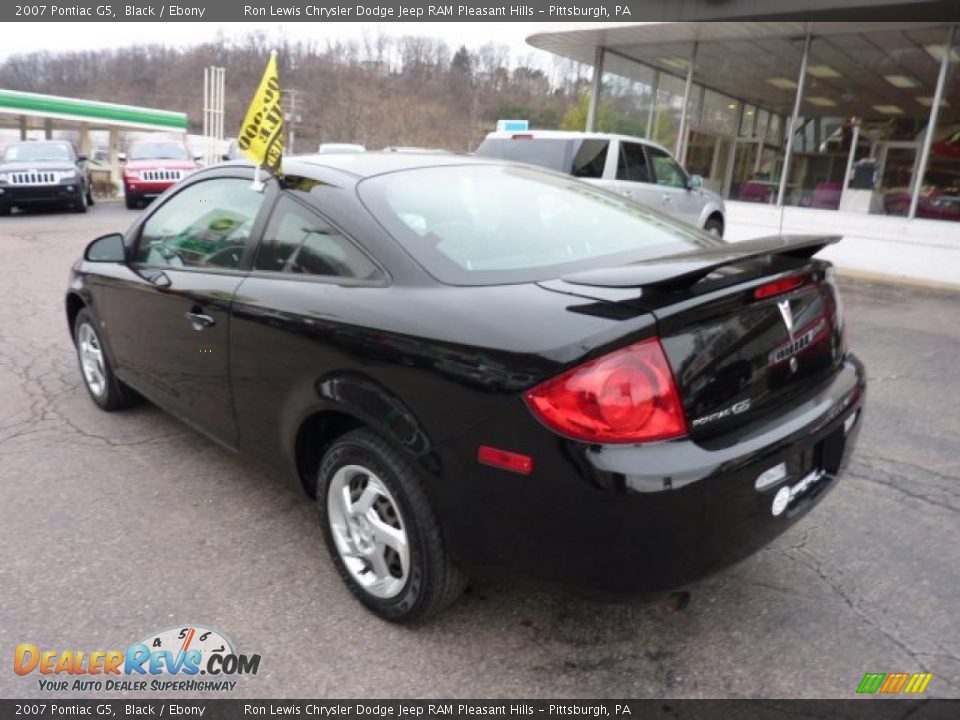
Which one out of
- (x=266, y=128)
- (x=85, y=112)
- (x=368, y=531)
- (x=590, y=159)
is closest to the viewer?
(x=368, y=531)

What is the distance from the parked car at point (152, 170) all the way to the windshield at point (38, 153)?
1.52m

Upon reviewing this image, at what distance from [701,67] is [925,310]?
8403 mm

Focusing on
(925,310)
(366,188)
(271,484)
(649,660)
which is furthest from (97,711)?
(925,310)

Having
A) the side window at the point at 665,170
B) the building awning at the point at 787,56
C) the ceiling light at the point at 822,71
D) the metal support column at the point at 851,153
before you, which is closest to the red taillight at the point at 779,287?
the side window at the point at 665,170

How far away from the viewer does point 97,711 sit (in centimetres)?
212

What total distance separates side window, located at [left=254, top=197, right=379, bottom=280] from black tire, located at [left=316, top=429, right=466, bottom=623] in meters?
0.59

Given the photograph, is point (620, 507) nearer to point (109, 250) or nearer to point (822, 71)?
point (109, 250)

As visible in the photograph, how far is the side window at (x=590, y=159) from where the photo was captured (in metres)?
9.01

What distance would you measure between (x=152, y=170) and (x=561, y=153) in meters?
13.6

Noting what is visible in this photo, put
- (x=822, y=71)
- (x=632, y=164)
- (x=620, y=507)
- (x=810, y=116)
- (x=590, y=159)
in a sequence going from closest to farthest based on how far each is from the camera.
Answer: (x=620, y=507) → (x=590, y=159) → (x=632, y=164) → (x=822, y=71) → (x=810, y=116)

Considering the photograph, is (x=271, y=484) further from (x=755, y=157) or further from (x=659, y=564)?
(x=755, y=157)

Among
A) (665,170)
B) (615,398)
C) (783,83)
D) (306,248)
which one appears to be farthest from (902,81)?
(615,398)

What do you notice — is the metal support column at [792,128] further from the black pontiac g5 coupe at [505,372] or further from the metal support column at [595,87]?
the black pontiac g5 coupe at [505,372]

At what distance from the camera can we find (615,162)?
31.1ft
